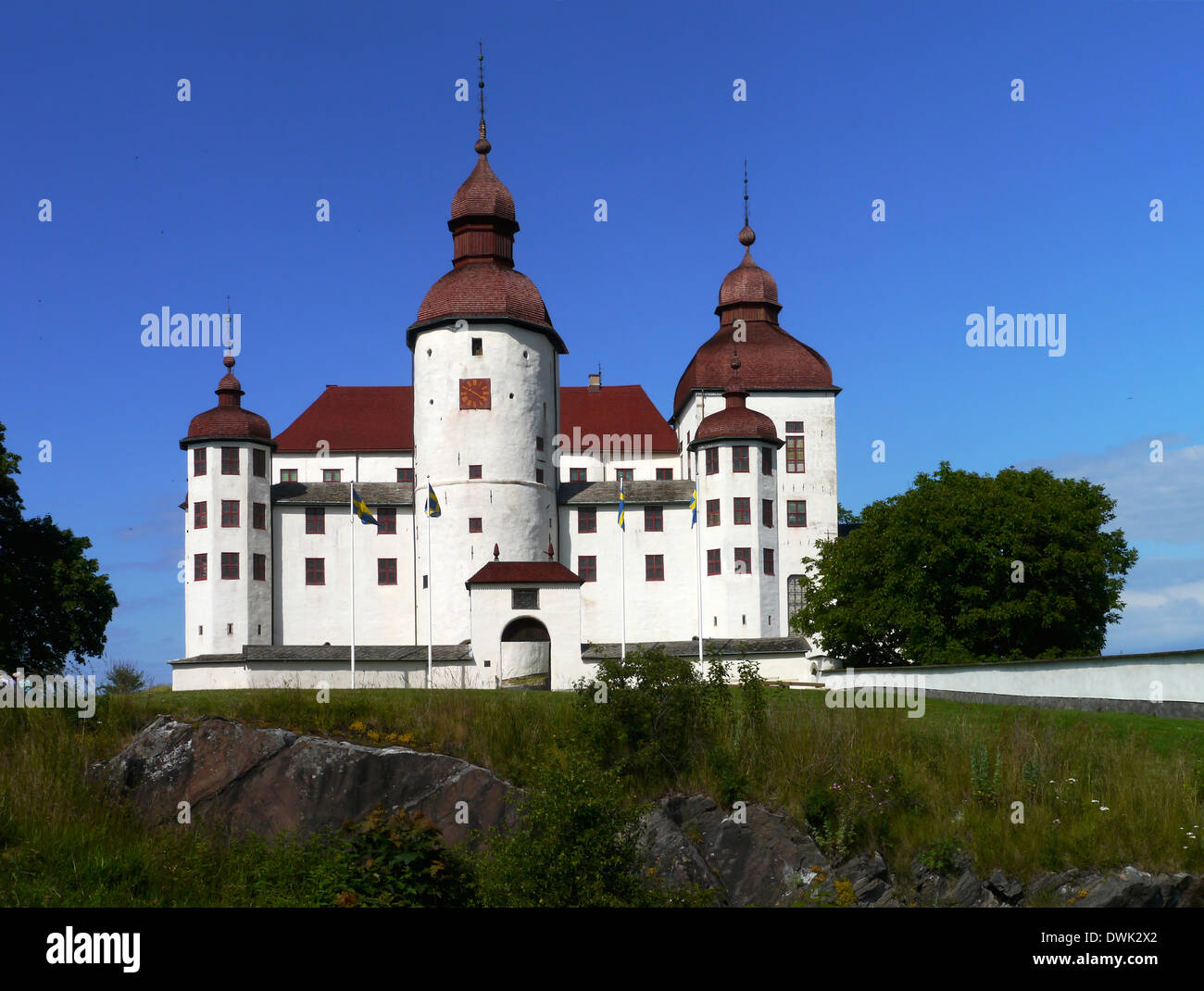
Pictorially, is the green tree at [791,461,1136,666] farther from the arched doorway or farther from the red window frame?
the arched doorway

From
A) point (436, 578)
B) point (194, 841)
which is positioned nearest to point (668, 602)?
point (436, 578)

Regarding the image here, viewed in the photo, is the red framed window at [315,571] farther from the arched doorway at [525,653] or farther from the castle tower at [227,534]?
the arched doorway at [525,653]

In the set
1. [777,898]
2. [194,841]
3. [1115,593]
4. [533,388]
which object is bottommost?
[777,898]

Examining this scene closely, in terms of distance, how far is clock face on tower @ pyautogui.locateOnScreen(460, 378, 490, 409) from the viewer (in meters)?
Result: 47.7

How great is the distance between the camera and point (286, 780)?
19875 mm

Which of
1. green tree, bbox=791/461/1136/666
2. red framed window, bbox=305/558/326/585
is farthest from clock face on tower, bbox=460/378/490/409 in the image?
green tree, bbox=791/461/1136/666

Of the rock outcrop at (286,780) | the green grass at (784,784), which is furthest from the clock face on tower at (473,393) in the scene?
the rock outcrop at (286,780)

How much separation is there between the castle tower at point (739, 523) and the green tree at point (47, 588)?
71.2ft

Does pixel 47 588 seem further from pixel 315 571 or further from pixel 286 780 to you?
pixel 286 780

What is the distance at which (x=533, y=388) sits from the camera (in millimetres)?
48406

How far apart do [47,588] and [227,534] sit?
7257 millimetres

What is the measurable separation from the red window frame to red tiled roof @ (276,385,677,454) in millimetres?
11595

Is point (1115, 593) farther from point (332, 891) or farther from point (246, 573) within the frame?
point (332, 891)
